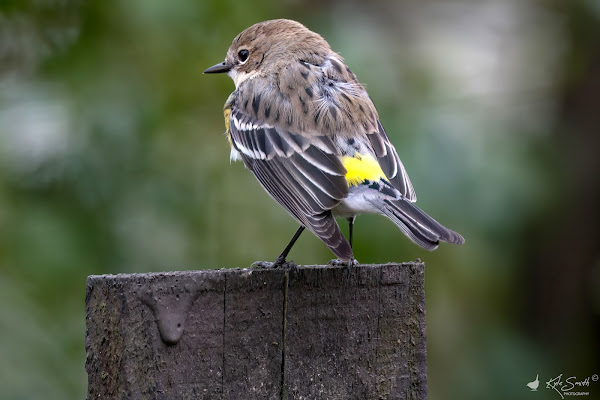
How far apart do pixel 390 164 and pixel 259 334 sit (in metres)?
1.92

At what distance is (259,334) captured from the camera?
2.69m

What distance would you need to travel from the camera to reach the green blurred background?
4.55 m

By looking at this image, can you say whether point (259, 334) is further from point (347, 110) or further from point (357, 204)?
point (347, 110)

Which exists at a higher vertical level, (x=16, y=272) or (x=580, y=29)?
(x=580, y=29)

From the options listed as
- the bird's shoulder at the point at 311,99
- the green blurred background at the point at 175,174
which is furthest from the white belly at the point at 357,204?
the green blurred background at the point at 175,174

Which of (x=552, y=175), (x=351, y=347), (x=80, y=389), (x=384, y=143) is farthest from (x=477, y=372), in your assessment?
(x=351, y=347)

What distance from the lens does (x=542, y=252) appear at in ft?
26.0

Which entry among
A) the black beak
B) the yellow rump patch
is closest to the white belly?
the yellow rump patch

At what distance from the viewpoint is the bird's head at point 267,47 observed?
16.8 ft

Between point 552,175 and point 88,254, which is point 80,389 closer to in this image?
point 88,254

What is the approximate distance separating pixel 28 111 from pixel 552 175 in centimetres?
444

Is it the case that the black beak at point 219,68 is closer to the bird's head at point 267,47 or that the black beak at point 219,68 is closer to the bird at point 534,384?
the bird's head at point 267,47

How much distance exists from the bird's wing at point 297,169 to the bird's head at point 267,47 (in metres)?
0.38
